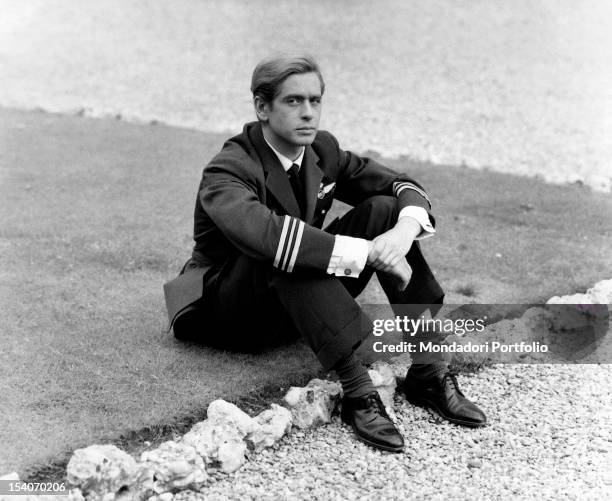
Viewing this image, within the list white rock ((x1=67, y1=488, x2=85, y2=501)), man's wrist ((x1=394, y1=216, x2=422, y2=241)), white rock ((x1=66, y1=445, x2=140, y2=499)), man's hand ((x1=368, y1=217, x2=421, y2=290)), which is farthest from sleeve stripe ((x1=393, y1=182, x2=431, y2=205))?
white rock ((x1=67, y1=488, x2=85, y2=501))

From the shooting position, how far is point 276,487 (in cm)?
318

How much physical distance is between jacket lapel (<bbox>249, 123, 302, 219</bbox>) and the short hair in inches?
8.6

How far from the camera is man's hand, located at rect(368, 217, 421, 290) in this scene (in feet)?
11.5

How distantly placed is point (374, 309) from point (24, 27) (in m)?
14.7

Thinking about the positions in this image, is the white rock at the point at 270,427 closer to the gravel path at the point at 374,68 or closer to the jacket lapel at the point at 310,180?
the jacket lapel at the point at 310,180

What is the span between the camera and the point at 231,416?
3389 millimetres

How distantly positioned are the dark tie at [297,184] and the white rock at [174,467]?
4.60 ft

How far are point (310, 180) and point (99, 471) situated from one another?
1.77 meters

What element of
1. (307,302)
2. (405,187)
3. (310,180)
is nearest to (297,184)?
(310,180)

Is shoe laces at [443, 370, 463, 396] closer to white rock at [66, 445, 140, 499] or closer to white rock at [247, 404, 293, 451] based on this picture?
white rock at [247, 404, 293, 451]

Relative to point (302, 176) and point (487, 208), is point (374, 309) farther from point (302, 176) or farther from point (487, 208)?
point (487, 208)

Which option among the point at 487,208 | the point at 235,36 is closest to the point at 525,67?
the point at 235,36

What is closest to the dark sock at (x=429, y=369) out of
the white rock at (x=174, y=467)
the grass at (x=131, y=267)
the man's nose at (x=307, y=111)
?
the grass at (x=131, y=267)

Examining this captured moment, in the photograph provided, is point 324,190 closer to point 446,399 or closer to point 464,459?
point 446,399
